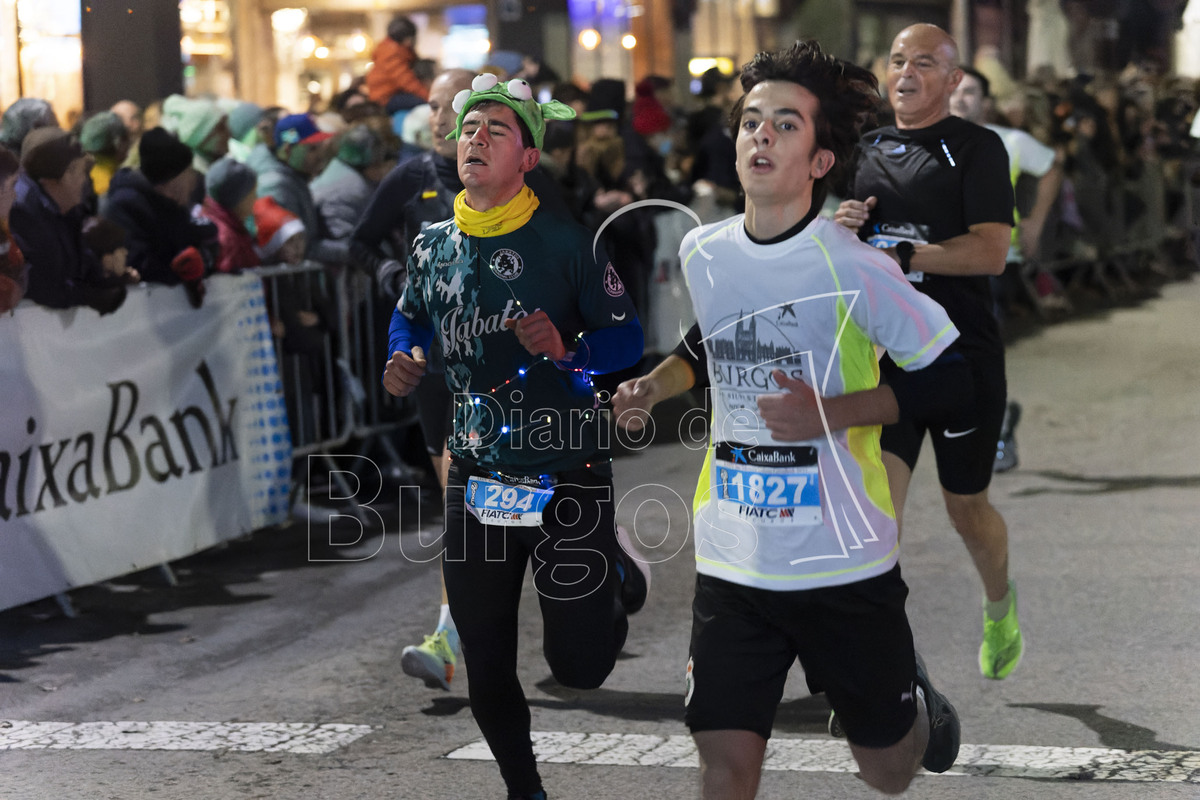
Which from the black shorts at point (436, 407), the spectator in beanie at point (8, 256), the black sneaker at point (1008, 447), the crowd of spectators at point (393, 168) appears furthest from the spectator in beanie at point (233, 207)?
the black sneaker at point (1008, 447)

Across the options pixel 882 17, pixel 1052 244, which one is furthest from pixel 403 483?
pixel 882 17

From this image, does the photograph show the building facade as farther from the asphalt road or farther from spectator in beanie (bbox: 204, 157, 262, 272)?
the asphalt road

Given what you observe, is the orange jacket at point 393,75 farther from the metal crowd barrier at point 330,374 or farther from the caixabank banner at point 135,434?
the caixabank banner at point 135,434

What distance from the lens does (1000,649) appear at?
570 centimetres

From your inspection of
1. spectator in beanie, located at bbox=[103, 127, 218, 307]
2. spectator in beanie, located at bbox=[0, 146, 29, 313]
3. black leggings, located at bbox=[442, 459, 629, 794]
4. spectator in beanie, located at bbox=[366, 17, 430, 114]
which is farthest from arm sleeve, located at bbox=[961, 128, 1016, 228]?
spectator in beanie, located at bbox=[366, 17, 430, 114]

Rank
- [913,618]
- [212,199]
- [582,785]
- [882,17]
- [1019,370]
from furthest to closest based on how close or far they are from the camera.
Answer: [882,17] < [1019,370] < [212,199] < [913,618] < [582,785]

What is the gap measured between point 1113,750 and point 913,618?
1.66m

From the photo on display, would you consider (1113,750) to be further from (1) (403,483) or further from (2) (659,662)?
(1) (403,483)

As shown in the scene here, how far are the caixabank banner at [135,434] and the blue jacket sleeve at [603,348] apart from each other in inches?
139

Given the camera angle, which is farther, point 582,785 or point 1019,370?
point 1019,370

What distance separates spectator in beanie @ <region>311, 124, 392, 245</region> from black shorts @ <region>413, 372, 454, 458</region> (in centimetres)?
385

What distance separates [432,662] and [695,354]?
2.27 metres

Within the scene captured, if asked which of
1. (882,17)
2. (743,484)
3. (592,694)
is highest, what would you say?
(882,17)

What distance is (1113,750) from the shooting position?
499 centimetres
